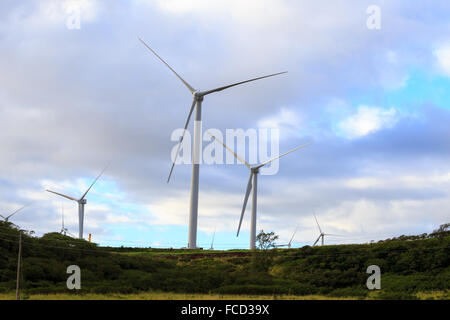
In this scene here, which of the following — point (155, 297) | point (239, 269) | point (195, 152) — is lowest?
point (155, 297)

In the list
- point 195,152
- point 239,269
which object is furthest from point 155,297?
point 195,152

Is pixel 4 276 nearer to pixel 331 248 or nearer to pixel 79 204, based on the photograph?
pixel 331 248

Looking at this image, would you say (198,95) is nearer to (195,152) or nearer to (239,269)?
(195,152)

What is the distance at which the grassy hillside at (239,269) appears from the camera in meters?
72.6

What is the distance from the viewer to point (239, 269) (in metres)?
91.4

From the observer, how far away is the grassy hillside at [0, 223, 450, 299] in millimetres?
72625

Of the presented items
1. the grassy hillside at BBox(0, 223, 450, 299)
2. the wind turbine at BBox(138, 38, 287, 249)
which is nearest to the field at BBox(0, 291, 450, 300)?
the grassy hillside at BBox(0, 223, 450, 299)

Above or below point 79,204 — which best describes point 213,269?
below

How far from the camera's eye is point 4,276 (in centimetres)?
7444
